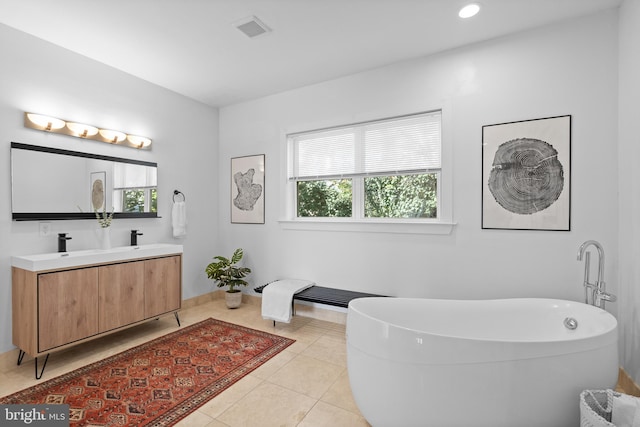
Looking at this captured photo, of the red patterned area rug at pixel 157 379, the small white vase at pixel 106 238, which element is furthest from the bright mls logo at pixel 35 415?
the small white vase at pixel 106 238

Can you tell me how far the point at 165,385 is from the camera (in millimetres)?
2250

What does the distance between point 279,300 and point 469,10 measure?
3050 millimetres

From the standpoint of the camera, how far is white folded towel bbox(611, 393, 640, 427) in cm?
143

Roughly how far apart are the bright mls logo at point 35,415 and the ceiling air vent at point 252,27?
2975 millimetres

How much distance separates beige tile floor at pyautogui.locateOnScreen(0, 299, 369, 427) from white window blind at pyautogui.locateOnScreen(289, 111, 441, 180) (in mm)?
1784

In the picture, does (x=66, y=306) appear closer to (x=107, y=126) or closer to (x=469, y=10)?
(x=107, y=126)

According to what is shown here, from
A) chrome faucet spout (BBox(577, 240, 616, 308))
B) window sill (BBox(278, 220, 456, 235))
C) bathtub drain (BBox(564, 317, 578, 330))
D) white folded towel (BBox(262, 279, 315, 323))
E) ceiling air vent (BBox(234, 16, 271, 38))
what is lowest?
white folded towel (BBox(262, 279, 315, 323))

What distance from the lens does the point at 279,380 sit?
91.4 inches

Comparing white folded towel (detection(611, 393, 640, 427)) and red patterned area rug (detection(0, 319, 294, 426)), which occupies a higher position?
white folded towel (detection(611, 393, 640, 427))

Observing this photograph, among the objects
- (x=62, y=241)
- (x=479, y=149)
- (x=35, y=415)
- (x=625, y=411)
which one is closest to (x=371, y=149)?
(x=479, y=149)

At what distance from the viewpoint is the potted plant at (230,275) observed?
3912 mm

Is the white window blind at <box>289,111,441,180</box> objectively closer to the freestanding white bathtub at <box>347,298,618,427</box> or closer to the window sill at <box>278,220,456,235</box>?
the window sill at <box>278,220,456,235</box>

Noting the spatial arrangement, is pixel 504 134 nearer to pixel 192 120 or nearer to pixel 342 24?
pixel 342 24

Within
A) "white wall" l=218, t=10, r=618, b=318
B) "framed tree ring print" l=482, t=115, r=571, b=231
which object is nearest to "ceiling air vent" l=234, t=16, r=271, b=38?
"white wall" l=218, t=10, r=618, b=318
